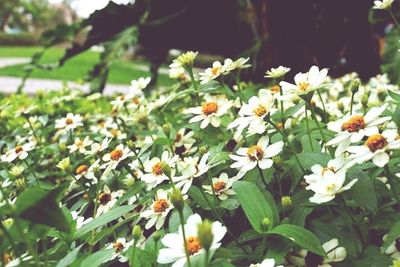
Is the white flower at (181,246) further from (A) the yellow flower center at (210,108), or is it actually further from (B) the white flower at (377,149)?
(A) the yellow flower center at (210,108)

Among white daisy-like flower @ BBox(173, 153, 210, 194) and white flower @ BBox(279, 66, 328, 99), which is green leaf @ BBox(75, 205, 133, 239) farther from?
white flower @ BBox(279, 66, 328, 99)

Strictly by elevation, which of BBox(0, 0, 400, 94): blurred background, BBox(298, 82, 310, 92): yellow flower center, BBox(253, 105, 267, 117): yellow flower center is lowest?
BBox(0, 0, 400, 94): blurred background

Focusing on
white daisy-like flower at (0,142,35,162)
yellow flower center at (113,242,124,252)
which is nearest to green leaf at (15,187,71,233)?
yellow flower center at (113,242,124,252)

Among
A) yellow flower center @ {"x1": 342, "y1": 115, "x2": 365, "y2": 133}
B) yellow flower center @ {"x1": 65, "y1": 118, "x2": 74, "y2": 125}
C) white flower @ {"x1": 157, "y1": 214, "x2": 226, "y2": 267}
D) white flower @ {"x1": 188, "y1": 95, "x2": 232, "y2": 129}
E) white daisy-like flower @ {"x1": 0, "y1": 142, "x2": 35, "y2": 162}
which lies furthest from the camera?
yellow flower center @ {"x1": 65, "y1": 118, "x2": 74, "y2": 125}

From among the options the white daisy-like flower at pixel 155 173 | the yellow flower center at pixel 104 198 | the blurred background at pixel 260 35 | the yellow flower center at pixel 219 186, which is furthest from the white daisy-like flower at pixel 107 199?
the blurred background at pixel 260 35

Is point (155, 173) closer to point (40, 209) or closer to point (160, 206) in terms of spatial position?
point (160, 206)

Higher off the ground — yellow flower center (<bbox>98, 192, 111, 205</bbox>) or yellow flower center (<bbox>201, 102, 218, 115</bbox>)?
yellow flower center (<bbox>201, 102, 218, 115</bbox>)
